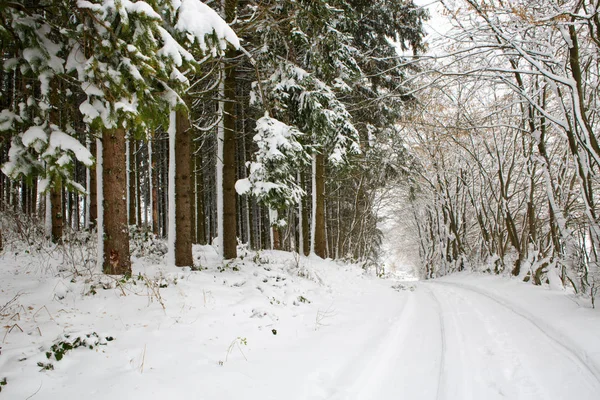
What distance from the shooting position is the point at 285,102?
10.8m

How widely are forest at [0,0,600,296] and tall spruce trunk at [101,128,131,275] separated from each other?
0.9 inches

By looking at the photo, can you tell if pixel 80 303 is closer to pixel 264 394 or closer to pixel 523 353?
pixel 264 394

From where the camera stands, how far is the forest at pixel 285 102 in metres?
3.84

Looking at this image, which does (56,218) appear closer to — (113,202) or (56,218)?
(56,218)

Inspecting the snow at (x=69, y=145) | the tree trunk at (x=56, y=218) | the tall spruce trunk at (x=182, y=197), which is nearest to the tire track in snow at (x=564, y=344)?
the snow at (x=69, y=145)

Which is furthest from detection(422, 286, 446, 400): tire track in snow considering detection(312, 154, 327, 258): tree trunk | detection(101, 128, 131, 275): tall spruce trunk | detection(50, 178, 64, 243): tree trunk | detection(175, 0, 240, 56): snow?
detection(50, 178, 64, 243): tree trunk

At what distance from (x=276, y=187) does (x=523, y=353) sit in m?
5.98

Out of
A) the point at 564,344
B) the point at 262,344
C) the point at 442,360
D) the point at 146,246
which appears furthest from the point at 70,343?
the point at 146,246

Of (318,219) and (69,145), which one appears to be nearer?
(69,145)

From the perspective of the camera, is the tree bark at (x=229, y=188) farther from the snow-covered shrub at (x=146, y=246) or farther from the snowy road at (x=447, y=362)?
the snowy road at (x=447, y=362)

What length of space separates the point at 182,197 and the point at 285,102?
500 centimetres

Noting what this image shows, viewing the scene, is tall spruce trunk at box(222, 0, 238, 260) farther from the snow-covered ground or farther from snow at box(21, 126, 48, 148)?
snow at box(21, 126, 48, 148)

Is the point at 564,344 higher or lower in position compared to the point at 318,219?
lower

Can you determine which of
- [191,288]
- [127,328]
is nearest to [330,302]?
[191,288]
